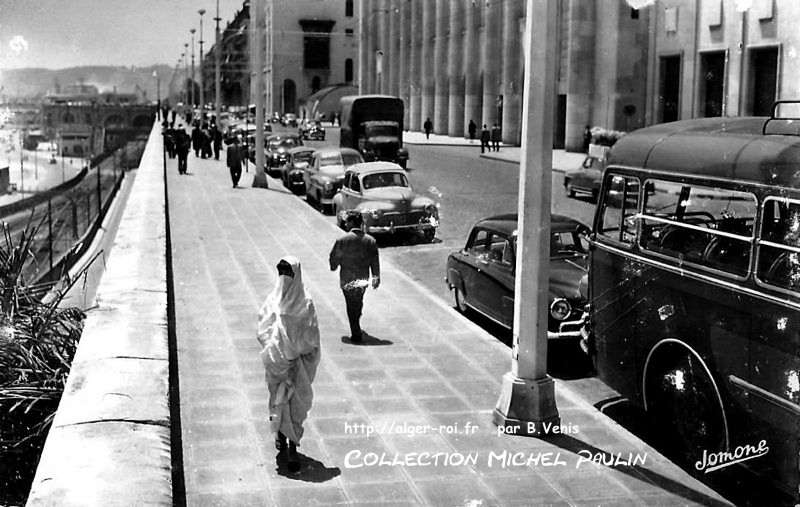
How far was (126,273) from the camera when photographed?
11.0 m

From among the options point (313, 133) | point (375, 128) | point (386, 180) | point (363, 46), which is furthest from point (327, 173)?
point (363, 46)

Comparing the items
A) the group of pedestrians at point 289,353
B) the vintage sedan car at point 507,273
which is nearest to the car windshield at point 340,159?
the vintage sedan car at point 507,273

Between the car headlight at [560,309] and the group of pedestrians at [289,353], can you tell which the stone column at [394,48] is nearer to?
the car headlight at [560,309]

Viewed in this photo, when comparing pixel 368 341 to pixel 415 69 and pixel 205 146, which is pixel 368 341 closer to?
pixel 205 146

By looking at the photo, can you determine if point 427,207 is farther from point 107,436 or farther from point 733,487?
point 107,436

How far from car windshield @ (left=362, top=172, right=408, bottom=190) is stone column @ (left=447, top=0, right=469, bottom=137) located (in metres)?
44.1

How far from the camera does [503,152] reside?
51250 mm

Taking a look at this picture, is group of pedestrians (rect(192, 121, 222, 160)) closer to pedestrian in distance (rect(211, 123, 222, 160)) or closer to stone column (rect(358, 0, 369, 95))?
pedestrian in distance (rect(211, 123, 222, 160))

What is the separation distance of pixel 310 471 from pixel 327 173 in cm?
2109

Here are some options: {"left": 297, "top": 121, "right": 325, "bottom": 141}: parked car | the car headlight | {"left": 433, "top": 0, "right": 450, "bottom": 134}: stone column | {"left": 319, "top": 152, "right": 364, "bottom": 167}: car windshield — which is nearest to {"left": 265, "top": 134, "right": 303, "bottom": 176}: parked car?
{"left": 319, "top": 152, "right": 364, "bottom": 167}: car windshield

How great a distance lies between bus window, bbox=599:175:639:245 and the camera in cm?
852

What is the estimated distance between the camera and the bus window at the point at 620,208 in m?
8.52
